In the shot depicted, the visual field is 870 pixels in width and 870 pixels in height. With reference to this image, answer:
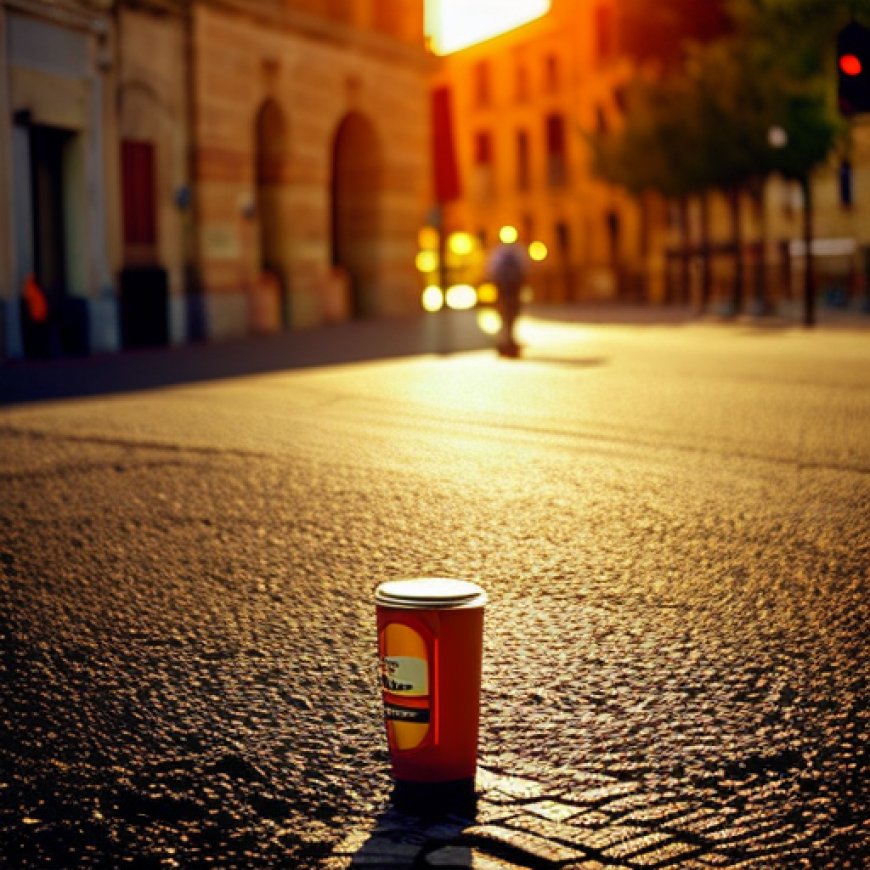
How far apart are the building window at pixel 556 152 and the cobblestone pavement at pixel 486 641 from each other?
1941 inches

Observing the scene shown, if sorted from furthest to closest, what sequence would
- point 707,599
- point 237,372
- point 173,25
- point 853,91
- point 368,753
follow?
point 173,25
point 237,372
point 853,91
point 707,599
point 368,753

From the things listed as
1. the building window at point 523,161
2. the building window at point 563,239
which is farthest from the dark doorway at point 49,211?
the building window at point 523,161

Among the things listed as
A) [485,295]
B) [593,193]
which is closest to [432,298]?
[485,295]

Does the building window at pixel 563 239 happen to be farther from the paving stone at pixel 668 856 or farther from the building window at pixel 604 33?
the paving stone at pixel 668 856

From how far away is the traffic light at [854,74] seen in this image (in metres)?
10.2

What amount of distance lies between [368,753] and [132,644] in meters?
1.54

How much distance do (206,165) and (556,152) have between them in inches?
1332

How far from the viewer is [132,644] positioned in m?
5.39

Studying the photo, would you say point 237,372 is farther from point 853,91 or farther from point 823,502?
point 823,502

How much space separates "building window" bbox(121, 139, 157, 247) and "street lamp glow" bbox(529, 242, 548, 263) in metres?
30.0

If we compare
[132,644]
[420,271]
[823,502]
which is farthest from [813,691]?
[420,271]

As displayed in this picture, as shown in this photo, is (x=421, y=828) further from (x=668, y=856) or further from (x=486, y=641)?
(x=486, y=641)

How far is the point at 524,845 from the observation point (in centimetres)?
336

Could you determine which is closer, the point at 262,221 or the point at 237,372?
the point at 237,372
